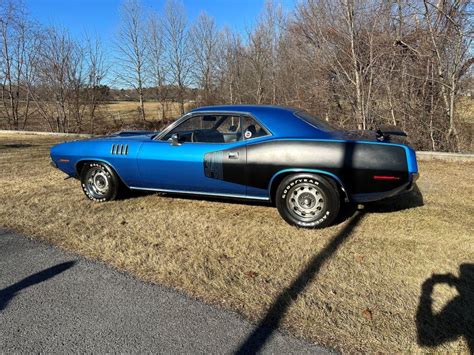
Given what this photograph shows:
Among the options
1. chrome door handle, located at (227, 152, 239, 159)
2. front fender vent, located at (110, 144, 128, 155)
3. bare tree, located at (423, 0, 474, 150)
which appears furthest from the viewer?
bare tree, located at (423, 0, 474, 150)

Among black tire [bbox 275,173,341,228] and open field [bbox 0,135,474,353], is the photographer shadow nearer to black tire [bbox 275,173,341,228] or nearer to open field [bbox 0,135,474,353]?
open field [bbox 0,135,474,353]

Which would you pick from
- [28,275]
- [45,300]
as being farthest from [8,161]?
[45,300]

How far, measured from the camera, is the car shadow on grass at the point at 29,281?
9.23ft

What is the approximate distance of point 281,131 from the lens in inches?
166

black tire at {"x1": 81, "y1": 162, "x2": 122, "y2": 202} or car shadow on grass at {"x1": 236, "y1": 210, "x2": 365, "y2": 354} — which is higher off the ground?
black tire at {"x1": 81, "y1": 162, "x2": 122, "y2": 202}

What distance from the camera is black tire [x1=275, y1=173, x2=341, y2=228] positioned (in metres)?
4.00

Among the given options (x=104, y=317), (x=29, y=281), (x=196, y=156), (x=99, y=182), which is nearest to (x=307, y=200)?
(x=196, y=156)

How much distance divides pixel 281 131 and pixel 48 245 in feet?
9.49

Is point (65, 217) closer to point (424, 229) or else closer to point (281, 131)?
point (281, 131)

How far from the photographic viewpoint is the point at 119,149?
4.94 metres

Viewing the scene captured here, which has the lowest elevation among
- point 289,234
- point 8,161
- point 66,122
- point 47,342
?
point 47,342

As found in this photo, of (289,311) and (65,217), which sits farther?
(65,217)

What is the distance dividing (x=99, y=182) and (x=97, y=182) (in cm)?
3

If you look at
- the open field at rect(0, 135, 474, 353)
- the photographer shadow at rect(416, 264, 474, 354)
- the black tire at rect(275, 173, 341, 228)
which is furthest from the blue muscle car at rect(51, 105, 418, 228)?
the photographer shadow at rect(416, 264, 474, 354)
